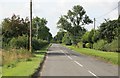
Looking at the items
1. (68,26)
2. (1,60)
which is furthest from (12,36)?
(68,26)

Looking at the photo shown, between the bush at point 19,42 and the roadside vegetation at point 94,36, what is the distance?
10.1 metres

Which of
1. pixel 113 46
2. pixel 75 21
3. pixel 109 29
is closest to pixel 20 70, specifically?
pixel 113 46

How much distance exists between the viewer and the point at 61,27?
488ft

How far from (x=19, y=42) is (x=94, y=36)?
38.4 meters

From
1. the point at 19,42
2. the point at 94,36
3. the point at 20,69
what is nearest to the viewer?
the point at 20,69

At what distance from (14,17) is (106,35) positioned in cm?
2603

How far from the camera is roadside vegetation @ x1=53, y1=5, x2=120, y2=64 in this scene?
58750 millimetres

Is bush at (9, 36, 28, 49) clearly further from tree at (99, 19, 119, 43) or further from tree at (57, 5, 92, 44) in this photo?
tree at (57, 5, 92, 44)

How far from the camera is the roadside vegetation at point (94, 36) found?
58.8 m

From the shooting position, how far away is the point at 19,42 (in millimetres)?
51781

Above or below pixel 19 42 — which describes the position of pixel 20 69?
below

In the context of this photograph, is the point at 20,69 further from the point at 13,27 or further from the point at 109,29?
the point at 109,29

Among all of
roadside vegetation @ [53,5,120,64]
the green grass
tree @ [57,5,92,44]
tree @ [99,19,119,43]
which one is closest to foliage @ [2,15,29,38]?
roadside vegetation @ [53,5,120,64]

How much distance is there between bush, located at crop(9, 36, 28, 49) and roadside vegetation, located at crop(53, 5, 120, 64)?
10.1 m
